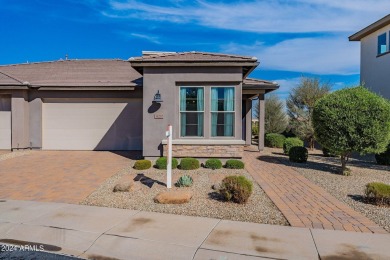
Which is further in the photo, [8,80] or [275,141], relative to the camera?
[275,141]

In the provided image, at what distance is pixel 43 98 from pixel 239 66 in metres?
10.1

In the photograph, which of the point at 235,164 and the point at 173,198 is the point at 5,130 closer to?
the point at 235,164

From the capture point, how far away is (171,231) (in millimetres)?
4840

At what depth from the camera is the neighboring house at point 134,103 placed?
441 inches

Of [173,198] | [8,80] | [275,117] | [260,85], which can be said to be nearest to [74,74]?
[8,80]

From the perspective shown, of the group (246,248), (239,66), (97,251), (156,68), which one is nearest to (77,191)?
(97,251)

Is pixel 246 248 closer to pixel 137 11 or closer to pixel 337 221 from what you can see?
pixel 337 221

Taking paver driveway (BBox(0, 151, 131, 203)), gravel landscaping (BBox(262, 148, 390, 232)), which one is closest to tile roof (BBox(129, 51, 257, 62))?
paver driveway (BBox(0, 151, 131, 203))

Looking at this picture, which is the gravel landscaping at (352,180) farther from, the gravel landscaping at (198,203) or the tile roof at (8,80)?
the tile roof at (8,80)

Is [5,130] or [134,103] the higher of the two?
[134,103]

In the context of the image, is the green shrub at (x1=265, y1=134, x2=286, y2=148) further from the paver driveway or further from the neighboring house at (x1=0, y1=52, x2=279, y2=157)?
the paver driveway

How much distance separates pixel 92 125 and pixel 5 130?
165 inches

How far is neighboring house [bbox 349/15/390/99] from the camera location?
1864 cm

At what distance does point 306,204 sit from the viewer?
21.1ft
